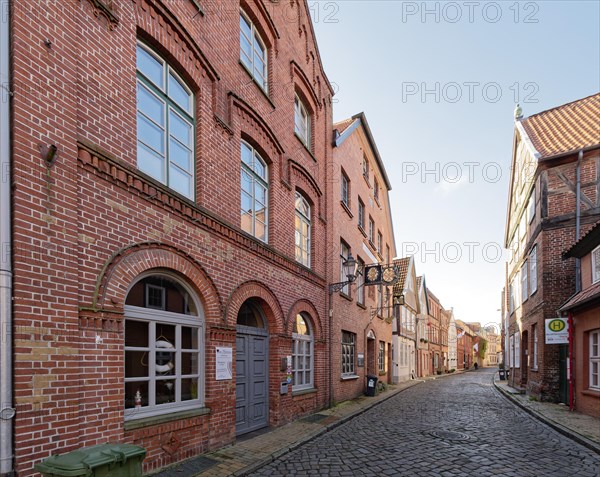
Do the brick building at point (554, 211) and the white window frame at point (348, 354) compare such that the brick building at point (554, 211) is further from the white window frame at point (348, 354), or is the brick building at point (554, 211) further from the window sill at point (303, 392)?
the window sill at point (303, 392)

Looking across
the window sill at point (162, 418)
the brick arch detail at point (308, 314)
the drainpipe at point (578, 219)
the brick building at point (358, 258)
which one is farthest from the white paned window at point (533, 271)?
the window sill at point (162, 418)

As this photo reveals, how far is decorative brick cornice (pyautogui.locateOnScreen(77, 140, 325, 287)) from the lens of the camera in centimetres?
512

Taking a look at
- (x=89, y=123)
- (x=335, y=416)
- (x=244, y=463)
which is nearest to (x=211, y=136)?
(x=89, y=123)

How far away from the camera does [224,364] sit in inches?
296

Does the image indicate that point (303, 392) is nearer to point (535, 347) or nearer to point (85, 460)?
point (85, 460)

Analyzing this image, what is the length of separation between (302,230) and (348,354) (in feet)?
19.1

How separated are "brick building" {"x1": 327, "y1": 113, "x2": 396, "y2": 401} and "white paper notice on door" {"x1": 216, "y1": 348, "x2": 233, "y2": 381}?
240 inches

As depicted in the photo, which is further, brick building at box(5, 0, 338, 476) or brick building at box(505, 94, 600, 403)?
brick building at box(505, 94, 600, 403)

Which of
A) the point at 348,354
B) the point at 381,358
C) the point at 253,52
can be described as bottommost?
the point at 381,358

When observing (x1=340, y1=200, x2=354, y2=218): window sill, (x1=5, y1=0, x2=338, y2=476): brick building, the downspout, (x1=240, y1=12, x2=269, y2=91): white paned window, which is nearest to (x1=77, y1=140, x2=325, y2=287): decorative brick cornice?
(x1=5, y1=0, x2=338, y2=476): brick building

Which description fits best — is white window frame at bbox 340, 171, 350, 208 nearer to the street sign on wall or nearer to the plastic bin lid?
the street sign on wall

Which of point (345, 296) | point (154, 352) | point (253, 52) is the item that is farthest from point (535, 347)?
point (154, 352)

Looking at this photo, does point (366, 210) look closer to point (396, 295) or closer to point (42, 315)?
point (396, 295)

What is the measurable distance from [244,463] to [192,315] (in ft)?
7.92
